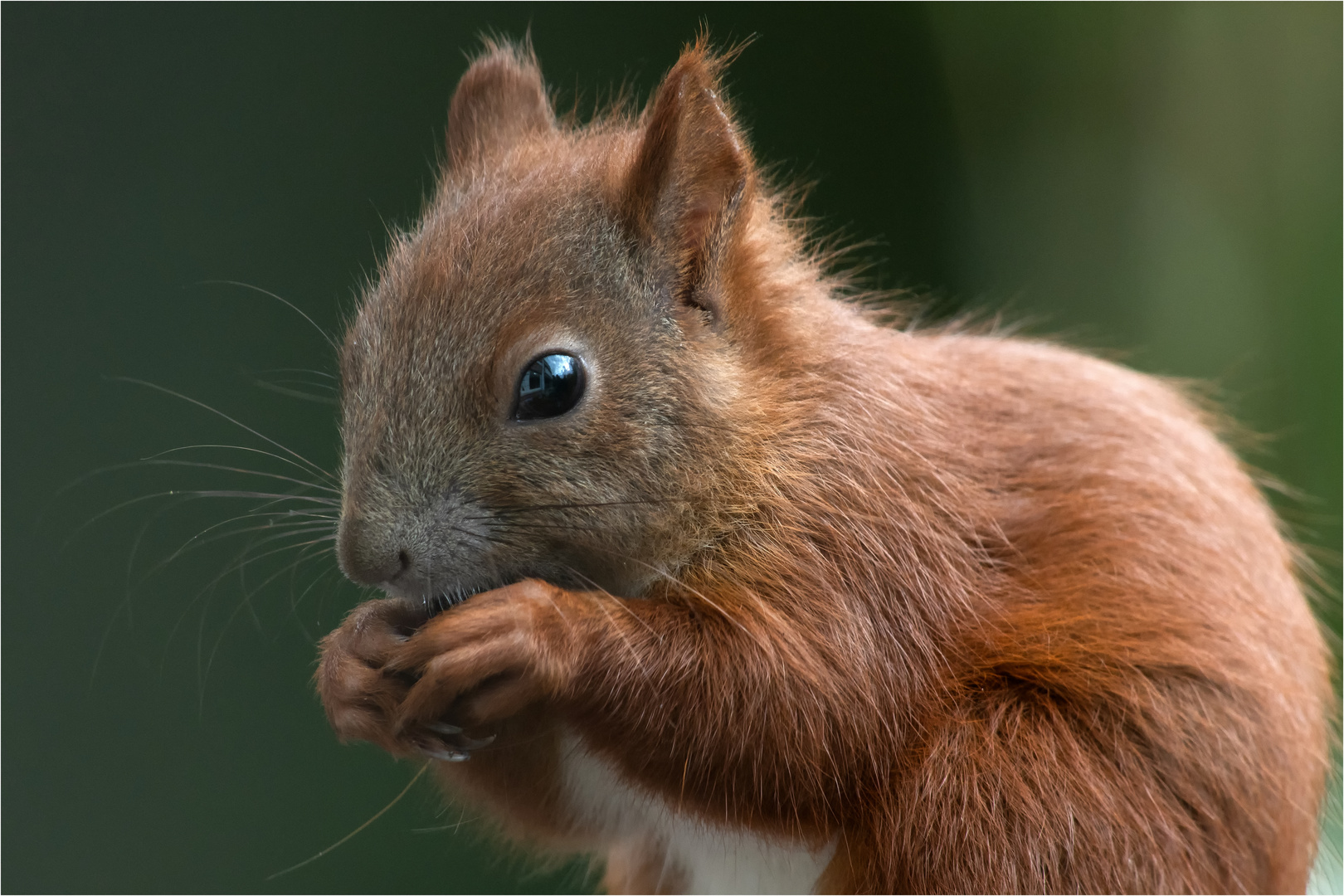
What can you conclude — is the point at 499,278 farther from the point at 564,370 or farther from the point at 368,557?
the point at 368,557

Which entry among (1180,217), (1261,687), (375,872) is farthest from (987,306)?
(375,872)

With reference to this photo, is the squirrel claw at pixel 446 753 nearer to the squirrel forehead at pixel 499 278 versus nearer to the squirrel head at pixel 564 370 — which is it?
the squirrel head at pixel 564 370

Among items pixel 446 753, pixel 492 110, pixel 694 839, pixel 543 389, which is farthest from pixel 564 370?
pixel 694 839

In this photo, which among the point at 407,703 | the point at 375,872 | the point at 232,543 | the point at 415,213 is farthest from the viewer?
the point at 375,872

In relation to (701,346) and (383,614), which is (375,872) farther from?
(701,346)

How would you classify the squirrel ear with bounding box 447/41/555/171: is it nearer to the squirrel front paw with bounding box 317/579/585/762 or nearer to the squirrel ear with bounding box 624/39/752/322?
the squirrel ear with bounding box 624/39/752/322

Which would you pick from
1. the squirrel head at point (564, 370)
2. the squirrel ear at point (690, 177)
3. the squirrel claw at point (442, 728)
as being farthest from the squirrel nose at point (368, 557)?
the squirrel ear at point (690, 177)
